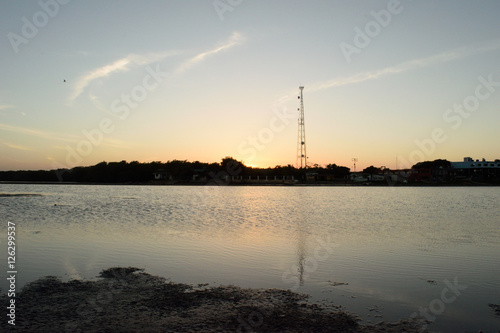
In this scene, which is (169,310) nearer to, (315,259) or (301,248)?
(315,259)

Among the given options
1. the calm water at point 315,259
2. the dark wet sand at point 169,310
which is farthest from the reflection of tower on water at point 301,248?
the dark wet sand at point 169,310

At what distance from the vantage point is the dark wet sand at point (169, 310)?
895 cm

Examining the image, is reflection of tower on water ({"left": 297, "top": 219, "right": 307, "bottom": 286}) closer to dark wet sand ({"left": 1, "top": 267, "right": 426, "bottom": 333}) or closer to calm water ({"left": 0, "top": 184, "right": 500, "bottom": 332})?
calm water ({"left": 0, "top": 184, "right": 500, "bottom": 332})

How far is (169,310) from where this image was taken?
10078 mm

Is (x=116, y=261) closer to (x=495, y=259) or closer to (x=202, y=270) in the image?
(x=202, y=270)

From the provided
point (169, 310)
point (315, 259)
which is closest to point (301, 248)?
point (315, 259)

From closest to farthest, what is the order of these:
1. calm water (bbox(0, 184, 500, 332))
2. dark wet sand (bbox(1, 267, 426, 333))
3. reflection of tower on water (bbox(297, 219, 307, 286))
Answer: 1. dark wet sand (bbox(1, 267, 426, 333))
2. calm water (bbox(0, 184, 500, 332))
3. reflection of tower on water (bbox(297, 219, 307, 286))

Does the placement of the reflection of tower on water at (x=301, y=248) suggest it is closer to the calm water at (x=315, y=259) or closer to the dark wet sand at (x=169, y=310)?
the calm water at (x=315, y=259)

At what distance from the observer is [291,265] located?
1647cm

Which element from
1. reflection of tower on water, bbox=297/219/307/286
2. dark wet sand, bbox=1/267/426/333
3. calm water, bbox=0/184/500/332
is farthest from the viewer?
reflection of tower on water, bbox=297/219/307/286

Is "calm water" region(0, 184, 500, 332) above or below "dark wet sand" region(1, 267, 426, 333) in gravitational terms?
below

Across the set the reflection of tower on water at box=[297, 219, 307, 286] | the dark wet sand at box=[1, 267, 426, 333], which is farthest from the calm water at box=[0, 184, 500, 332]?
the dark wet sand at box=[1, 267, 426, 333]

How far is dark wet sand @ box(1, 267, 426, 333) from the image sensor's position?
352 inches

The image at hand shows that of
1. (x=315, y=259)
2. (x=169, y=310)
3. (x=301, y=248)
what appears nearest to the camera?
(x=169, y=310)
